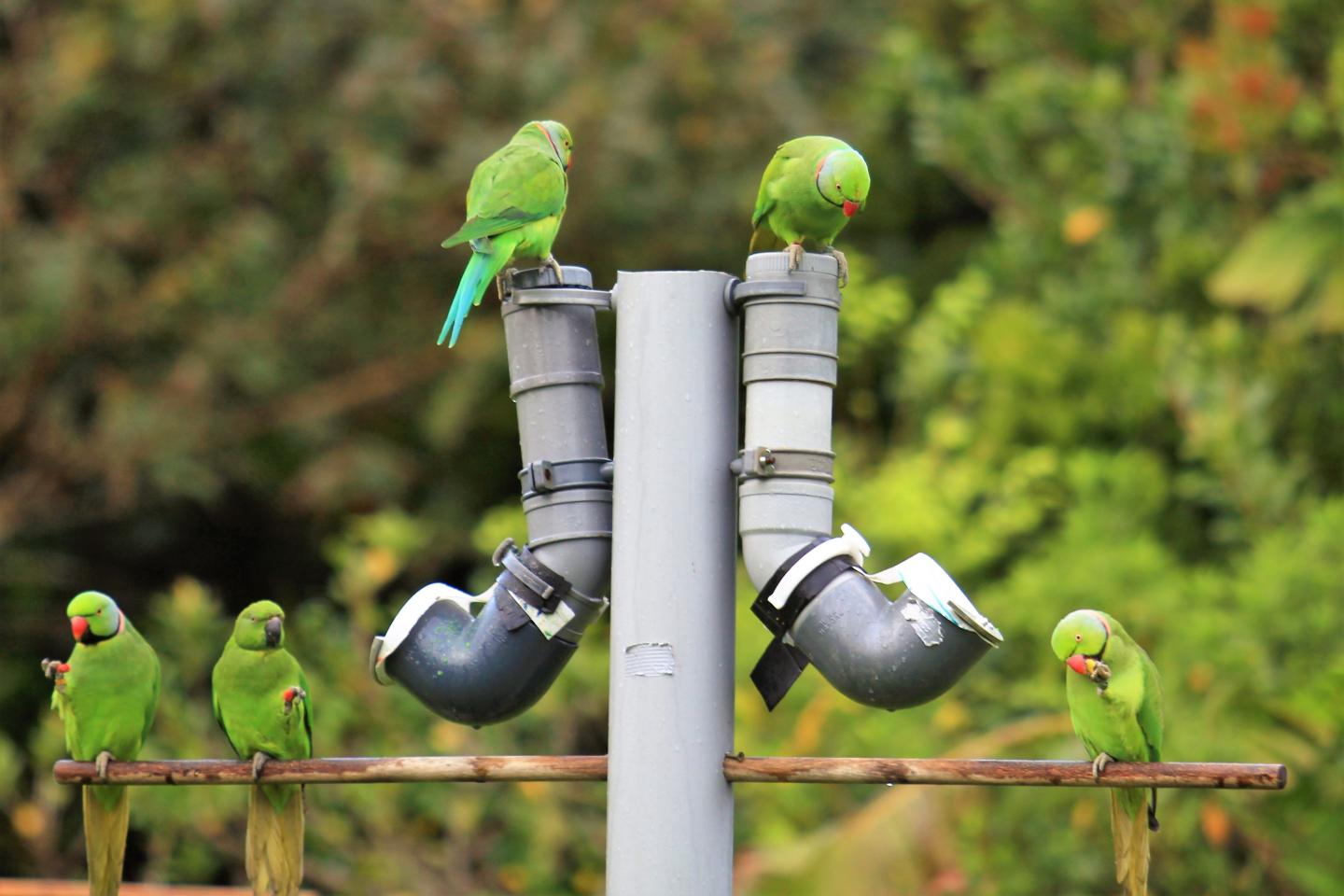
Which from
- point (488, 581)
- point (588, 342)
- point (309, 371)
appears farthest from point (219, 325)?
point (588, 342)

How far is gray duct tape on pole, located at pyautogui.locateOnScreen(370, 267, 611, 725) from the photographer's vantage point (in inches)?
136

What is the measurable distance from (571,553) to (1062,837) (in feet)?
12.3

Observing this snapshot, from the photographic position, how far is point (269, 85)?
9250 mm

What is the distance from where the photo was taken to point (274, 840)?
3.86 metres

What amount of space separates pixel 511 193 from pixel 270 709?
4.61 feet

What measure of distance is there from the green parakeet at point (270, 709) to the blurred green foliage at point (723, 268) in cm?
225

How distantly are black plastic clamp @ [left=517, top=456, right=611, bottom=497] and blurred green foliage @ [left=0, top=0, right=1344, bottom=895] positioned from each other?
2.64m

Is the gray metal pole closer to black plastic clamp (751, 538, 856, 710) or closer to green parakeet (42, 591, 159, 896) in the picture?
black plastic clamp (751, 538, 856, 710)

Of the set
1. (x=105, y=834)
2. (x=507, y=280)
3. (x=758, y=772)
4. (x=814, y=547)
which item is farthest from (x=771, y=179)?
(x=105, y=834)

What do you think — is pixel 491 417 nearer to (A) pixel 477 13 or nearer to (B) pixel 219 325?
(B) pixel 219 325

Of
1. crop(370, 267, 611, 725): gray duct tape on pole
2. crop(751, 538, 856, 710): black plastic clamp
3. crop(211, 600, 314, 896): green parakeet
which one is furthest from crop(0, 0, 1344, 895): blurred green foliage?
crop(370, 267, 611, 725): gray duct tape on pole

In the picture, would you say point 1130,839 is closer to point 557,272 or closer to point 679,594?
point 679,594

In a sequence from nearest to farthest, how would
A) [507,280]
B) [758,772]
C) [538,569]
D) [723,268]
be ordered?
[758,772]
[538,569]
[507,280]
[723,268]

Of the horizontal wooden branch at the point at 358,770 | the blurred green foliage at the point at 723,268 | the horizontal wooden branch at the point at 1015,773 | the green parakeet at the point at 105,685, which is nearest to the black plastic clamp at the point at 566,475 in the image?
the horizontal wooden branch at the point at 358,770
